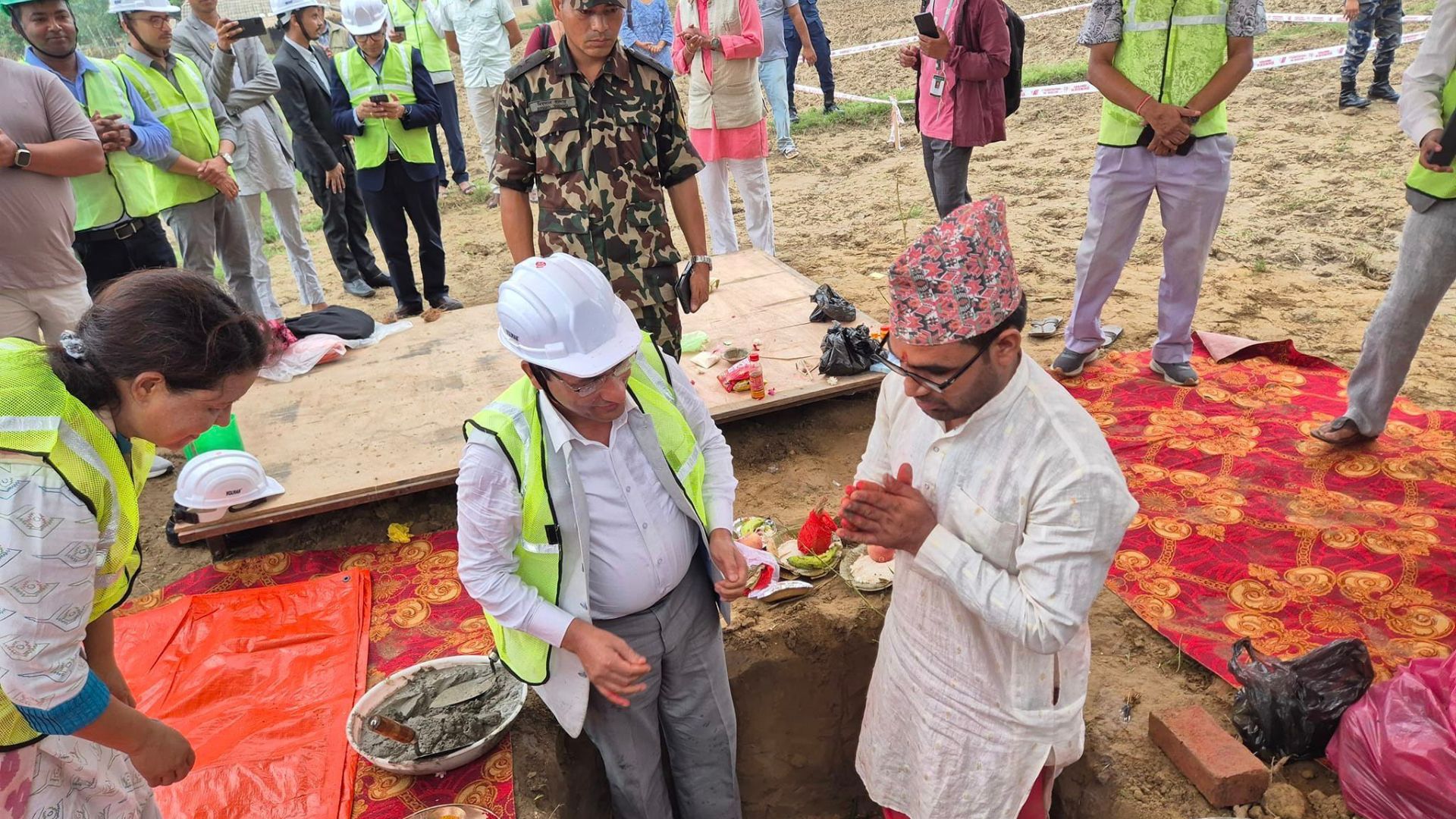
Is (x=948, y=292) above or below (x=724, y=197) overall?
above

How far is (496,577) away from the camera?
2.36 m

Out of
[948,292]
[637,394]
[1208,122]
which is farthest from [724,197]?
[948,292]

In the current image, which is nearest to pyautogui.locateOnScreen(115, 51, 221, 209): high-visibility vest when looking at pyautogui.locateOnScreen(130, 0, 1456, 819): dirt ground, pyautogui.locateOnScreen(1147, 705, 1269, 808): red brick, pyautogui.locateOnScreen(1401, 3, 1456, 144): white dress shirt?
pyautogui.locateOnScreen(130, 0, 1456, 819): dirt ground

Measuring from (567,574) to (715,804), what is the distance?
3.73ft

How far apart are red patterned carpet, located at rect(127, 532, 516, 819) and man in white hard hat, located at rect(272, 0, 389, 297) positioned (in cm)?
344

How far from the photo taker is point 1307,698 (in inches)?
109

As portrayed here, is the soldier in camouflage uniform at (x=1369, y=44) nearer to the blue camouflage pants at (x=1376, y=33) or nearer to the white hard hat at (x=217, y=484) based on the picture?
the blue camouflage pants at (x=1376, y=33)

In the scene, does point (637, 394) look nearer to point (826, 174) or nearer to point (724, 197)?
point (724, 197)

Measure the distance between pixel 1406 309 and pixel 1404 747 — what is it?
7.82 feet

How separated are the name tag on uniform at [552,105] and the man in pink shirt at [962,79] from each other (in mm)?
2875

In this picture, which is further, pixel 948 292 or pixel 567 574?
pixel 567 574

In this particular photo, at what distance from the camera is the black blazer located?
264 inches

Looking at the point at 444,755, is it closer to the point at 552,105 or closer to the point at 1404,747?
the point at 552,105

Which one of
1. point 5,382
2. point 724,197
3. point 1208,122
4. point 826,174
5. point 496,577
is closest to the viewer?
point 5,382
